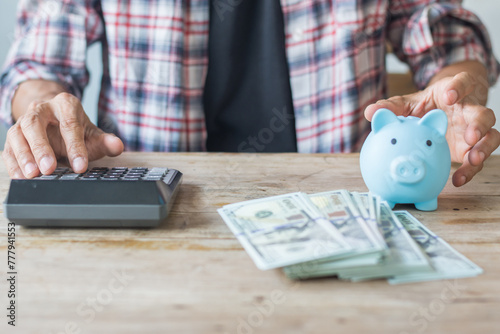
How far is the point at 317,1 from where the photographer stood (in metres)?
1.11

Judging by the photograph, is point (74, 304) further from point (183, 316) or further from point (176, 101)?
point (176, 101)

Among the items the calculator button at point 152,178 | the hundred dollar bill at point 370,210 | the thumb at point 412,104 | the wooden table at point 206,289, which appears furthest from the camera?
the thumb at point 412,104

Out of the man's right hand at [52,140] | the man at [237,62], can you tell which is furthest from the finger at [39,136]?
the man at [237,62]

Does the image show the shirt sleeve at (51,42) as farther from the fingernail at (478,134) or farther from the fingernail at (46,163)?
the fingernail at (478,134)

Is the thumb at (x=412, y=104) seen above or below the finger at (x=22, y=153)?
above

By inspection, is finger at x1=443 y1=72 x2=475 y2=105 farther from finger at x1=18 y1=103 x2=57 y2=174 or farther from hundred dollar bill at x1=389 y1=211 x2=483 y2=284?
finger at x1=18 y1=103 x2=57 y2=174

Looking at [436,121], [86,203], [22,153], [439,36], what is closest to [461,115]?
[436,121]

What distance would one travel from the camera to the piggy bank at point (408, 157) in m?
0.54

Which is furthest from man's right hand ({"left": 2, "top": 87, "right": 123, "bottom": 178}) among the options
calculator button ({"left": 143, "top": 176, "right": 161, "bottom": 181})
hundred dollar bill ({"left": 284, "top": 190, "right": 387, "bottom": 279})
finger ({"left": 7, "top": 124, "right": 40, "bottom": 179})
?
hundred dollar bill ({"left": 284, "top": 190, "right": 387, "bottom": 279})

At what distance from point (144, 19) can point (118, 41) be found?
0.08 m

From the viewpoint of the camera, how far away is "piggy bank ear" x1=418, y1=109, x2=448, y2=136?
545 mm

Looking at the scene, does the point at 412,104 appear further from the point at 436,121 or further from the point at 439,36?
the point at 439,36

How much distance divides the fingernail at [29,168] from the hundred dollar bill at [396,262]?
48 centimetres

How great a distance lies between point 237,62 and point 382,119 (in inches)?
27.3
